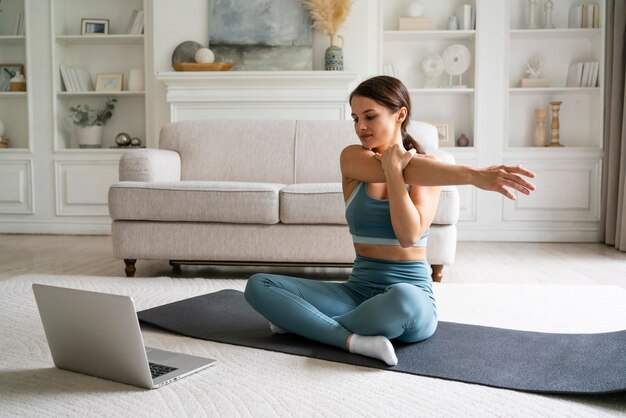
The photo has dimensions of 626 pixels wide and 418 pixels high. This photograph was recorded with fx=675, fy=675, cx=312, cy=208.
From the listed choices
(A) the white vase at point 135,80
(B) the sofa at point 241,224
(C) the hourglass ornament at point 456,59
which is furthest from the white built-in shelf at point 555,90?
(A) the white vase at point 135,80

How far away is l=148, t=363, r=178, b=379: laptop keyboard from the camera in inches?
65.2

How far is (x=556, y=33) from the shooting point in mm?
5066

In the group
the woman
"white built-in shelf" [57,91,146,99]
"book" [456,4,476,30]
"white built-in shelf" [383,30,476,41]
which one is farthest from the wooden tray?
the woman

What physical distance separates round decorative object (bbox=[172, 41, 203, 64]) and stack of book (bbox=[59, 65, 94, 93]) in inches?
33.2

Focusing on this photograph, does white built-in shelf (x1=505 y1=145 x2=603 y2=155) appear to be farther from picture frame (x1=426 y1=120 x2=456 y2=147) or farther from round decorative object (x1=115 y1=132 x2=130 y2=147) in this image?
round decorative object (x1=115 y1=132 x2=130 y2=147)

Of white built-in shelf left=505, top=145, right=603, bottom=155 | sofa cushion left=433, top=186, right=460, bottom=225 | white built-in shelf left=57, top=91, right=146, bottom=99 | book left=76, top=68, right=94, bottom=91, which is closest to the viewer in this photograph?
sofa cushion left=433, top=186, right=460, bottom=225

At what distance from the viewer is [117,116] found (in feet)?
18.5

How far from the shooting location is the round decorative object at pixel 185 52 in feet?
16.9

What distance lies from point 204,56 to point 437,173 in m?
3.67

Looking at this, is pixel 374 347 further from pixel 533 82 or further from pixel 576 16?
pixel 576 16

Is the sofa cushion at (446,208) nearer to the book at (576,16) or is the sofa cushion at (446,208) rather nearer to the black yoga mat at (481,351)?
the black yoga mat at (481,351)

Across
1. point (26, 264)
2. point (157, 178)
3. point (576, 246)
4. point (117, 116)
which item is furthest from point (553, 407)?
point (117, 116)

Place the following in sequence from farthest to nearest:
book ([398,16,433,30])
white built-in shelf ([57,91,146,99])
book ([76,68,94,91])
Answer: book ([76,68,94,91]) → white built-in shelf ([57,91,146,99]) → book ([398,16,433,30])

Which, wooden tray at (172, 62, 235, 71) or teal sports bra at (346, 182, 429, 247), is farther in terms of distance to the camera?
wooden tray at (172, 62, 235, 71)
